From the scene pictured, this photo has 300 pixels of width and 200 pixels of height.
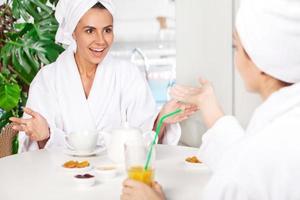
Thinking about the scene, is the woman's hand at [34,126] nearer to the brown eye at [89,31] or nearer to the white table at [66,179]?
the white table at [66,179]

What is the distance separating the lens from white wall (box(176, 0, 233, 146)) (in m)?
2.44

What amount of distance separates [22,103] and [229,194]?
2.48 meters

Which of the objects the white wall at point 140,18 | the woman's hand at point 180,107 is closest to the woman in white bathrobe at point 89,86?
the woman's hand at point 180,107

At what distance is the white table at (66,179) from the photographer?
1354 millimetres

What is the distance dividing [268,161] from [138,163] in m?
0.47

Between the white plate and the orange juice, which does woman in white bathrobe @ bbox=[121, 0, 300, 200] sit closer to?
the orange juice

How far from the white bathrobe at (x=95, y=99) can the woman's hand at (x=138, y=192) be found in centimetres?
99

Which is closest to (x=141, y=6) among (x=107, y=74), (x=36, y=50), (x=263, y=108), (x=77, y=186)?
(x=36, y=50)

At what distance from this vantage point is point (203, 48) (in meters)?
2.65

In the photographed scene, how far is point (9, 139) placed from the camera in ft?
8.36

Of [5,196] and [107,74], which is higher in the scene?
[107,74]

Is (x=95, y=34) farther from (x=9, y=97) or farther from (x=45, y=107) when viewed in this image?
(x=9, y=97)

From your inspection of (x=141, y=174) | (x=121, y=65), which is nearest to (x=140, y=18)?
(x=121, y=65)

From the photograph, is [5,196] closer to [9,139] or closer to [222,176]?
[222,176]
